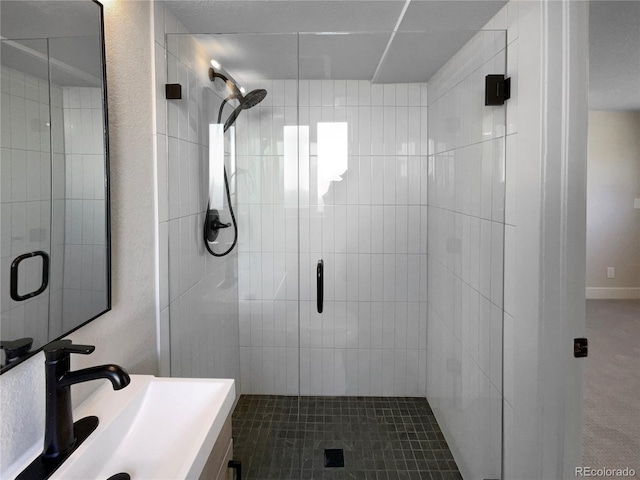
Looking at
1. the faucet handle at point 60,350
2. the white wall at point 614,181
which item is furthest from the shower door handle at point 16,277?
the white wall at point 614,181

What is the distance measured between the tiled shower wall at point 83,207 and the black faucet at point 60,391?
0.45 feet

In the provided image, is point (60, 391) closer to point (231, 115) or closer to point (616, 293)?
point (231, 115)

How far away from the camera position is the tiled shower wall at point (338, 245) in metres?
1.91

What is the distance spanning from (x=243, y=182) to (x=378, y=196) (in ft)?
2.18

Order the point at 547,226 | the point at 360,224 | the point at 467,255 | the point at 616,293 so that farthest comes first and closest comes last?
the point at 616,293 → the point at 360,224 → the point at 467,255 → the point at 547,226

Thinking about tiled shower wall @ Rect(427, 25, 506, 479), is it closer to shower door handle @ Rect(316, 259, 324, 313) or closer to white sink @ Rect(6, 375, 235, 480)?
shower door handle @ Rect(316, 259, 324, 313)

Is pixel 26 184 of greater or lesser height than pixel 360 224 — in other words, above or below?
above

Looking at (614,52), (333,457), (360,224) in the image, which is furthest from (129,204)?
(614,52)

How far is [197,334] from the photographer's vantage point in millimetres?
1959

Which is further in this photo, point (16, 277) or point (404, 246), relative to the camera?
point (404, 246)

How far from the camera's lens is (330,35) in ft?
5.99

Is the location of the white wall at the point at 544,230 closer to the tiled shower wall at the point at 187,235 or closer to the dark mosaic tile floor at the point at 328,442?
the dark mosaic tile floor at the point at 328,442

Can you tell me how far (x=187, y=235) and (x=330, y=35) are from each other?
111 centimetres

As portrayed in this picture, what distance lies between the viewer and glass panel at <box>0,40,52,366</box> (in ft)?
2.88
